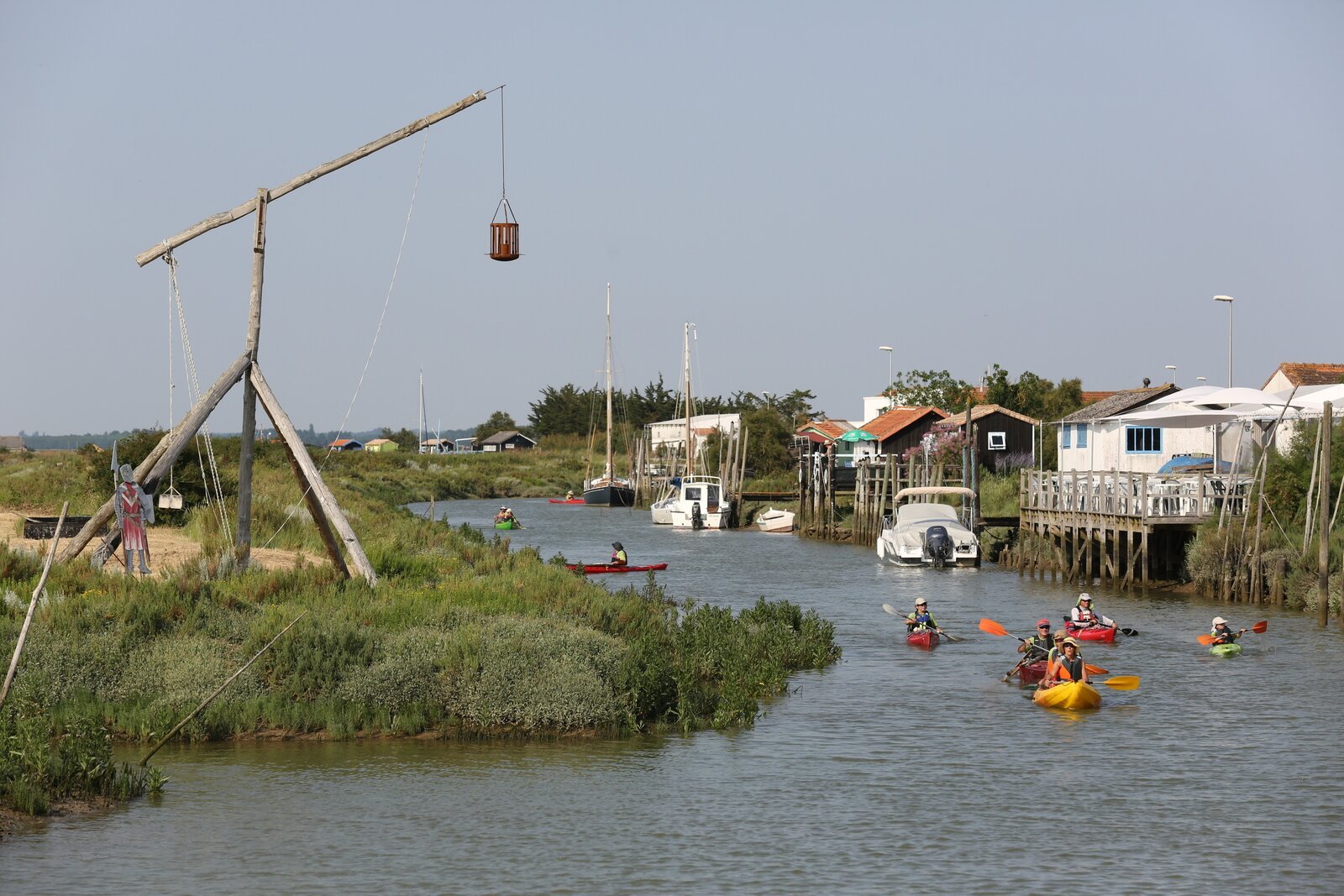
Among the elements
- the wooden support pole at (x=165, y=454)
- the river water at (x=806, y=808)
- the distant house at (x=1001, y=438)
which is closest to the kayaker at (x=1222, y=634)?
the river water at (x=806, y=808)

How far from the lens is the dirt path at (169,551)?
23219 millimetres

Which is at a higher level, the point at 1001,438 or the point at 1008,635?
the point at 1001,438

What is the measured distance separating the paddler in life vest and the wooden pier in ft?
25.4

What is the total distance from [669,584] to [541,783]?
24383 mm

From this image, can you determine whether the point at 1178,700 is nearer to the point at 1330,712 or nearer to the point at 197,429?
the point at 1330,712

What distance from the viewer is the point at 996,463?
232 ft

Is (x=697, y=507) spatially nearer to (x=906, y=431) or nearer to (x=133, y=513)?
(x=906, y=431)

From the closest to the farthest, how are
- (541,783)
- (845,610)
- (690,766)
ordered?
(541,783) < (690,766) < (845,610)

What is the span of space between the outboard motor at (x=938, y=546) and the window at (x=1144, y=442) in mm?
10766

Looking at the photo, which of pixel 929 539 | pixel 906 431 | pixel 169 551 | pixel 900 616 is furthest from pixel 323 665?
pixel 906 431

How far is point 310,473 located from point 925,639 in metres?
12.7

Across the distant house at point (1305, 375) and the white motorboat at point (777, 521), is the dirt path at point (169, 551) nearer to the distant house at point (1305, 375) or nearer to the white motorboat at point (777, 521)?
the distant house at point (1305, 375)

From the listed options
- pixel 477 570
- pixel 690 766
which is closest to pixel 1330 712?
pixel 690 766

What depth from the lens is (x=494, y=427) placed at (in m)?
184
